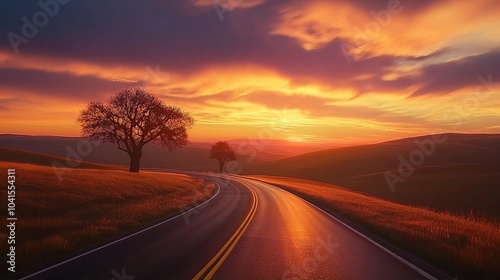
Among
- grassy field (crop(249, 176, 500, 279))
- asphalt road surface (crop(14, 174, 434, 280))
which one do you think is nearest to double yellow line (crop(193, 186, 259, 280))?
asphalt road surface (crop(14, 174, 434, 280))

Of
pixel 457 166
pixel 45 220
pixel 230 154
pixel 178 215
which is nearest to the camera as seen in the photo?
pixel 45 220

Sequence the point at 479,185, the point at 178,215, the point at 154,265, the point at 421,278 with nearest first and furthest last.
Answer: the point at 421,278 → the point at 154,265 → the point at 178,215 → the point at 479,185

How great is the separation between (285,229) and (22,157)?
58.9 m

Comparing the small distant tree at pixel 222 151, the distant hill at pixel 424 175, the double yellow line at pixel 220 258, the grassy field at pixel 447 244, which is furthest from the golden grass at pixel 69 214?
the small distant tree at pixel 222 151

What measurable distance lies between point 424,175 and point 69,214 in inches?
2439

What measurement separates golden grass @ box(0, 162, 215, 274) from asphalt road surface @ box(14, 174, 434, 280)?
1140 millimetres

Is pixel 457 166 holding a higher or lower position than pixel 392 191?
higher

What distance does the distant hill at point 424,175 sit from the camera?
47.9 meters

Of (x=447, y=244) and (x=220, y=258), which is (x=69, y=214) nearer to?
(x=220, y=258)

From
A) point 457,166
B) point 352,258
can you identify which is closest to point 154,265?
point 352,258

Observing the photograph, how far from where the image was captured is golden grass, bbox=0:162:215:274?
11462mm

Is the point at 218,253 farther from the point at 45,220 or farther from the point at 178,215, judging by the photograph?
the point at 178,215

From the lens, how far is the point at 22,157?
61.8m

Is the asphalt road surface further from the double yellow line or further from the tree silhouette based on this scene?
the tree silhouette
